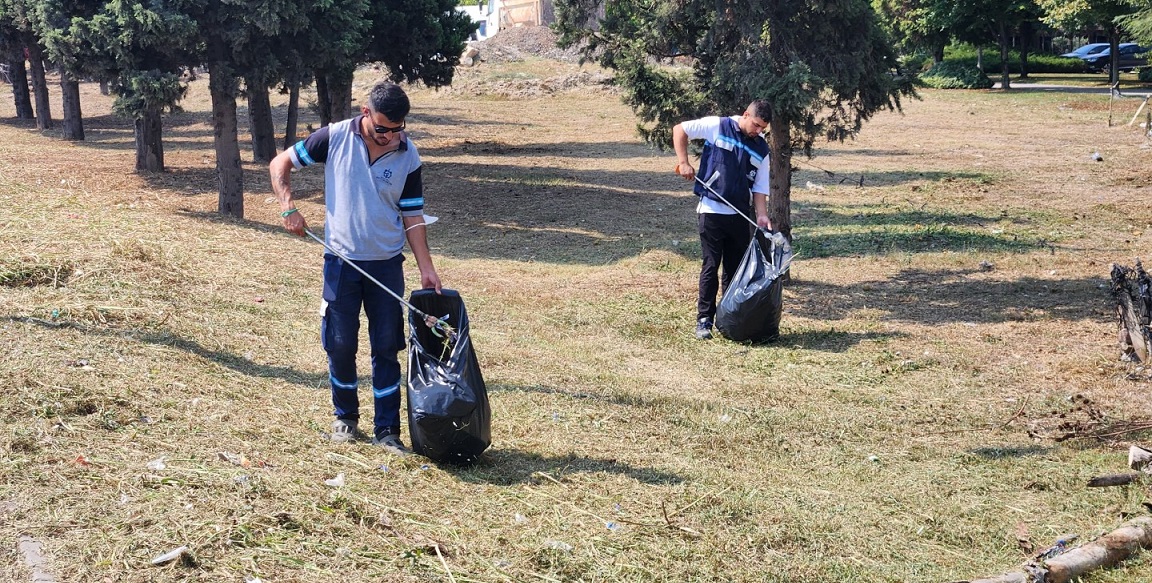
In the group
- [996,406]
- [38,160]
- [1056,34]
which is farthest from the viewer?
[1056,34]

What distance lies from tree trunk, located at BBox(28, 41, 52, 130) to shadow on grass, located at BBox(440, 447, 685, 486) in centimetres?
2176

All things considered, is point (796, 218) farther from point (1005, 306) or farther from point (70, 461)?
point (70, 461)

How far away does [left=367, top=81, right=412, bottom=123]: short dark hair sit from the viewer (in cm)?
513

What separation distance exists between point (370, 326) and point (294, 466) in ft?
2.73

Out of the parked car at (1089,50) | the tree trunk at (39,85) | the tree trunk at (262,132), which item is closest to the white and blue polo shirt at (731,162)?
the tree trunk at (262,132)

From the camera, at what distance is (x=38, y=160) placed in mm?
19656

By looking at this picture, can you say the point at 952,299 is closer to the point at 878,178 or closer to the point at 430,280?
the point at 430,280

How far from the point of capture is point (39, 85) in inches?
1039

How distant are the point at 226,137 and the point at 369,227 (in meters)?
10.1

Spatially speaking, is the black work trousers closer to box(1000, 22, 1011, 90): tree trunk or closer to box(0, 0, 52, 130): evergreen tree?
box(0, 0, 52, 130): evergreen tree

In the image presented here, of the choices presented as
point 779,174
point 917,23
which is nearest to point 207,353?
point 779,174

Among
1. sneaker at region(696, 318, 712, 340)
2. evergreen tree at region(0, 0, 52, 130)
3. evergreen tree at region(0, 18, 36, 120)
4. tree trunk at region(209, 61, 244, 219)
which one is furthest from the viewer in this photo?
evergreen tree at region(0, 18, 36, 120)

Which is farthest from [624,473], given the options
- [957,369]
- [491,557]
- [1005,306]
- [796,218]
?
[796,218]

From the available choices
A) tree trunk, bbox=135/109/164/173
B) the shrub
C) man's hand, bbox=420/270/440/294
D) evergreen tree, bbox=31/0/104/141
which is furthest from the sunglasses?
the shrub
